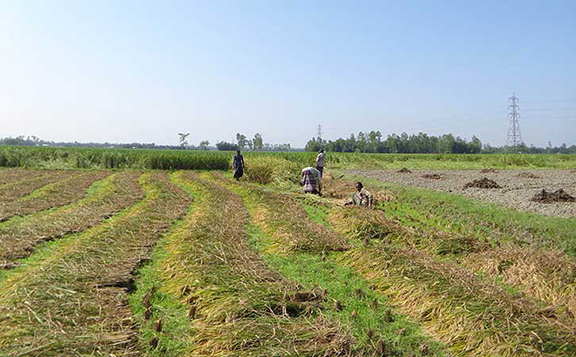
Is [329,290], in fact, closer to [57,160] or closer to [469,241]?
[469,241]

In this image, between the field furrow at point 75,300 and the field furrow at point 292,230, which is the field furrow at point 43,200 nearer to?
the field furrow at point 75,300

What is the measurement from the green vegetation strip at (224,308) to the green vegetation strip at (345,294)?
0.97 feet

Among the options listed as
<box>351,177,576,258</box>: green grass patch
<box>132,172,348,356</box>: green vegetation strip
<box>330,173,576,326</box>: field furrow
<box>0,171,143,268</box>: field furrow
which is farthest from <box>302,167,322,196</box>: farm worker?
<box>132,172,348,356</box>: green vegetation strip

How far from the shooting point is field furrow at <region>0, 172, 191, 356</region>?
3.55 m

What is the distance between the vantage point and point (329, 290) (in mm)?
5312

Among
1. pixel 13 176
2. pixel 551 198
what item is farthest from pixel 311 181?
pixel 13 176

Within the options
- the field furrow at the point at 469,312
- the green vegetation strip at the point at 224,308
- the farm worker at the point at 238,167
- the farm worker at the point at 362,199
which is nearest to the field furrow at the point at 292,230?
the green vegetation strip at the point at 224,308

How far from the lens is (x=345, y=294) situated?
17.0ft

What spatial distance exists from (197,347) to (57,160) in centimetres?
3110

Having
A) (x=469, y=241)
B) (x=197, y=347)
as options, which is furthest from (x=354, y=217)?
(x=197, y=347)

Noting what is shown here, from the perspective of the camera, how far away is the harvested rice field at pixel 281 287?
373 cm

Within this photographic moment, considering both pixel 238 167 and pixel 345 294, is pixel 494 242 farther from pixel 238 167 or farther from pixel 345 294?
pixel 238 167

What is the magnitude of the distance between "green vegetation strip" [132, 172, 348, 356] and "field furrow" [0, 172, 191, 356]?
0.26 m

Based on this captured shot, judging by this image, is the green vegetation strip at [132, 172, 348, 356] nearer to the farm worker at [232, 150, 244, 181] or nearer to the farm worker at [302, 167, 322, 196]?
the farm worker at [302, 167, 322, 196]
